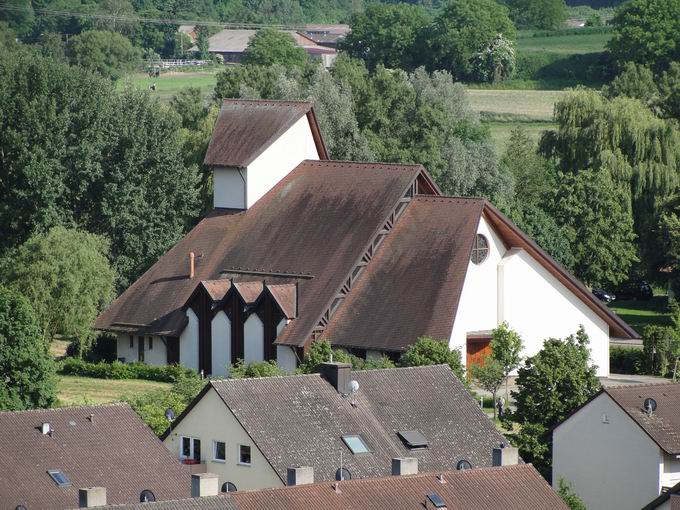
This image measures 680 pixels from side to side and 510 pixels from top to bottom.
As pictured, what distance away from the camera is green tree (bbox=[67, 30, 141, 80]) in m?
168

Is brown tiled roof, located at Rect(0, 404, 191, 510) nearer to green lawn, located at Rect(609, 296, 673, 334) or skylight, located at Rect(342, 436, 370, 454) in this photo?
skylight, located at Rect(342, 436, 370, 454)

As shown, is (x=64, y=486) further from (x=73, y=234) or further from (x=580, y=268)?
(x=580, y=268)

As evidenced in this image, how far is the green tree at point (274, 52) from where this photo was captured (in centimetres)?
14175

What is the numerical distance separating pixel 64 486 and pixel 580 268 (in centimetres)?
4589

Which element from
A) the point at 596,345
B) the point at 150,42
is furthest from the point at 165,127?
the point at 150,42

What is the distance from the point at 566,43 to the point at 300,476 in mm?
115509

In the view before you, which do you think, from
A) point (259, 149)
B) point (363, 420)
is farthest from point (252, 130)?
point (363, 420)

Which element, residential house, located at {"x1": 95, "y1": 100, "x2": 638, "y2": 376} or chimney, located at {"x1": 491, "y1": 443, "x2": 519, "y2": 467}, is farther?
residential house, located at {"x1": 95, "y1": 100, "x2": 638, "y2": 376}

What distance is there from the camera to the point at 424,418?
53.5 meters

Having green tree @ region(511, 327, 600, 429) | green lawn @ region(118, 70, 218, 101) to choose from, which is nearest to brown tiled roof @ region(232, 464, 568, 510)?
green tree @ region(511, 327, 600, 429)

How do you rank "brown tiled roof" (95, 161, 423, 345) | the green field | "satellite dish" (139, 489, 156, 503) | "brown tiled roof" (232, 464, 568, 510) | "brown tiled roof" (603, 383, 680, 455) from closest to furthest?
"brown tiled roof" (232, 464, 568, 510) → "satellite dish" (139, 489, 156, 503) → "brown tiled roof" (603, 383, 680, 455) → "brown tiled roof" (95, 161, 423, 345) → the green field

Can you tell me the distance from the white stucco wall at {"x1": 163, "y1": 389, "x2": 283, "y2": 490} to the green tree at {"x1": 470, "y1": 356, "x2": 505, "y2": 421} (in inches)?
545

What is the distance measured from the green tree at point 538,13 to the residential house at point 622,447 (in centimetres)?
12986

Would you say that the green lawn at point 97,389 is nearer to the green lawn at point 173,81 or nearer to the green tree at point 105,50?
the green lawn at point 173,81
